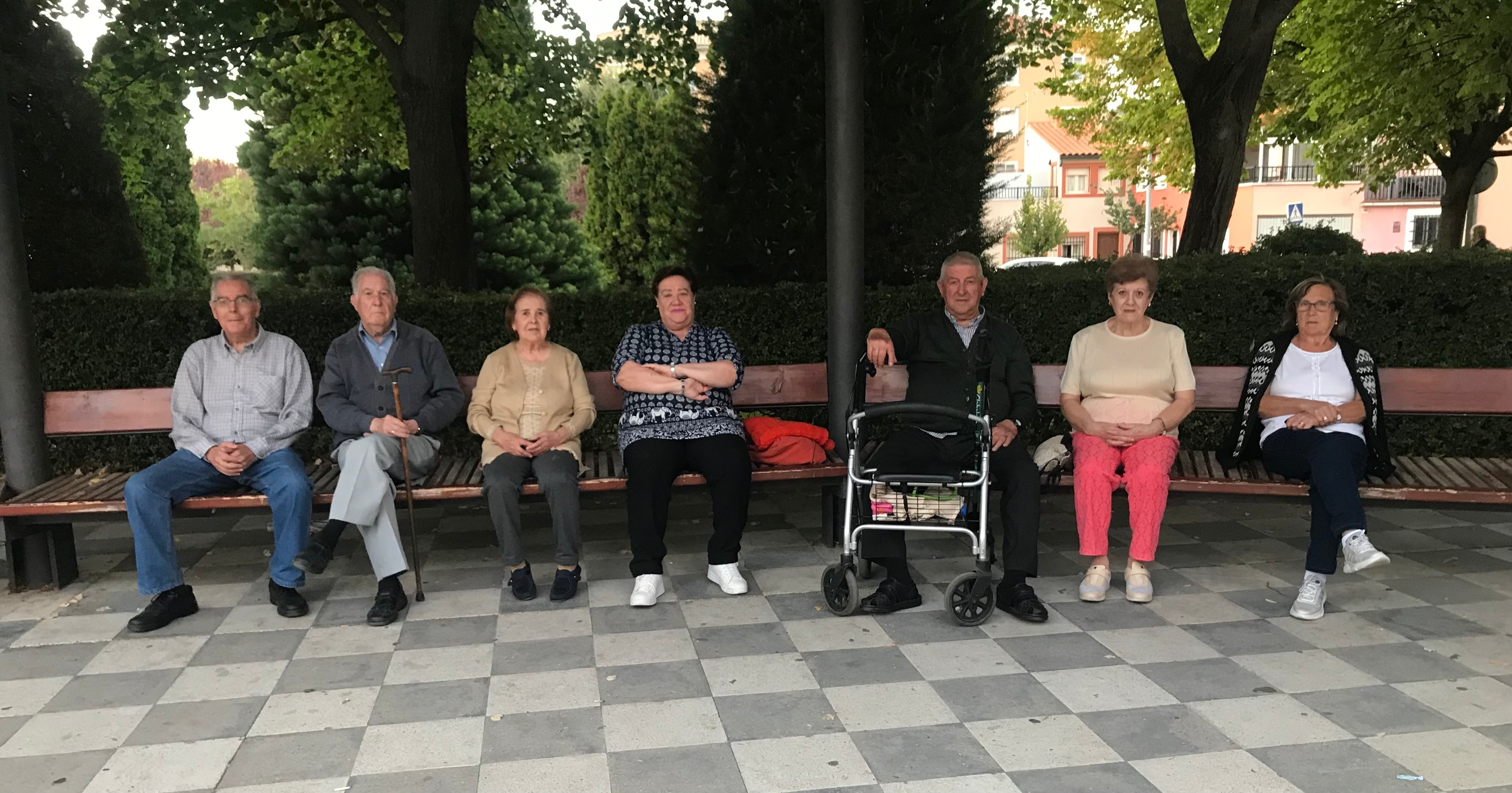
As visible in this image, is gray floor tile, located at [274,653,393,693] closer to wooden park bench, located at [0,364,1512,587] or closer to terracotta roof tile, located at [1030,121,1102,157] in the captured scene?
wooden park bench, located at [0,364,1512,587]

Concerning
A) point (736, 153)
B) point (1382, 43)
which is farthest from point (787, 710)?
point (1382, 43)

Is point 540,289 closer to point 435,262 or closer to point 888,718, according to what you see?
point 888,718

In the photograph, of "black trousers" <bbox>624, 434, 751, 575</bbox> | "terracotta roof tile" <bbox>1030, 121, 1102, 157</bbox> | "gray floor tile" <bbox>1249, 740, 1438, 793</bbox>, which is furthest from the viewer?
"terracotta roof tile" <bbox>1030, 121, 1102, 157</bbox>

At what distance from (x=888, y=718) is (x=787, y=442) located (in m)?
2.04

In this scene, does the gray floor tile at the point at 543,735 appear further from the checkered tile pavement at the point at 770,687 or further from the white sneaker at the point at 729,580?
the white sneaker at the point at 729,580

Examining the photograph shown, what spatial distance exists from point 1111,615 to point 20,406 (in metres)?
5.09

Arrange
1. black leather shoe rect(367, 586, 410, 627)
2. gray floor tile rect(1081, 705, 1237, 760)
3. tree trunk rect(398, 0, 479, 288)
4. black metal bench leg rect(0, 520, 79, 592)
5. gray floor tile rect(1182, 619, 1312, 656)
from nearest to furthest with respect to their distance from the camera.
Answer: gray floor tile rect(1081, 705, 1237, 760) < gray floor tile rect(1182, 619, 1312, 656) < black leather shoe rect(367, 586, 410, 627) < black metal bench leg rect(0, 520, 79, 592) < tree trunk rect(398, 0, 479, 288)

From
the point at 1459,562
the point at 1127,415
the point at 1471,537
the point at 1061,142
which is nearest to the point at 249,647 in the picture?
the point at 1127,415

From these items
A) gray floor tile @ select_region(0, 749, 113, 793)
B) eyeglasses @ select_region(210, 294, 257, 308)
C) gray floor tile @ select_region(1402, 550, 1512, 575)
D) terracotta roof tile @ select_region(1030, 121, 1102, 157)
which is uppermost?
terracotta roof tile @ select_region(1030, 121, 1102, 157)

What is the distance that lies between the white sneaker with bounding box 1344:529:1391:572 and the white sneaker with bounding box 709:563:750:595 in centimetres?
249

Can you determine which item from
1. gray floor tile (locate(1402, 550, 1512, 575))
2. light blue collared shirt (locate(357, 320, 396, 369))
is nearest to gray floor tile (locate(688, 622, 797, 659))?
Answer: light blue collared shirt (locate(357, 320, 396, 369))

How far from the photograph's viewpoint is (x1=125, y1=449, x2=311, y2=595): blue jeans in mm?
4660

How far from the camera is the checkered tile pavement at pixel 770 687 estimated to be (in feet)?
10.7

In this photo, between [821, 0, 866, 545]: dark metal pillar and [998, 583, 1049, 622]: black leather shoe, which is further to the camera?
[821, 0, 866, 545]: dark metal pillar
